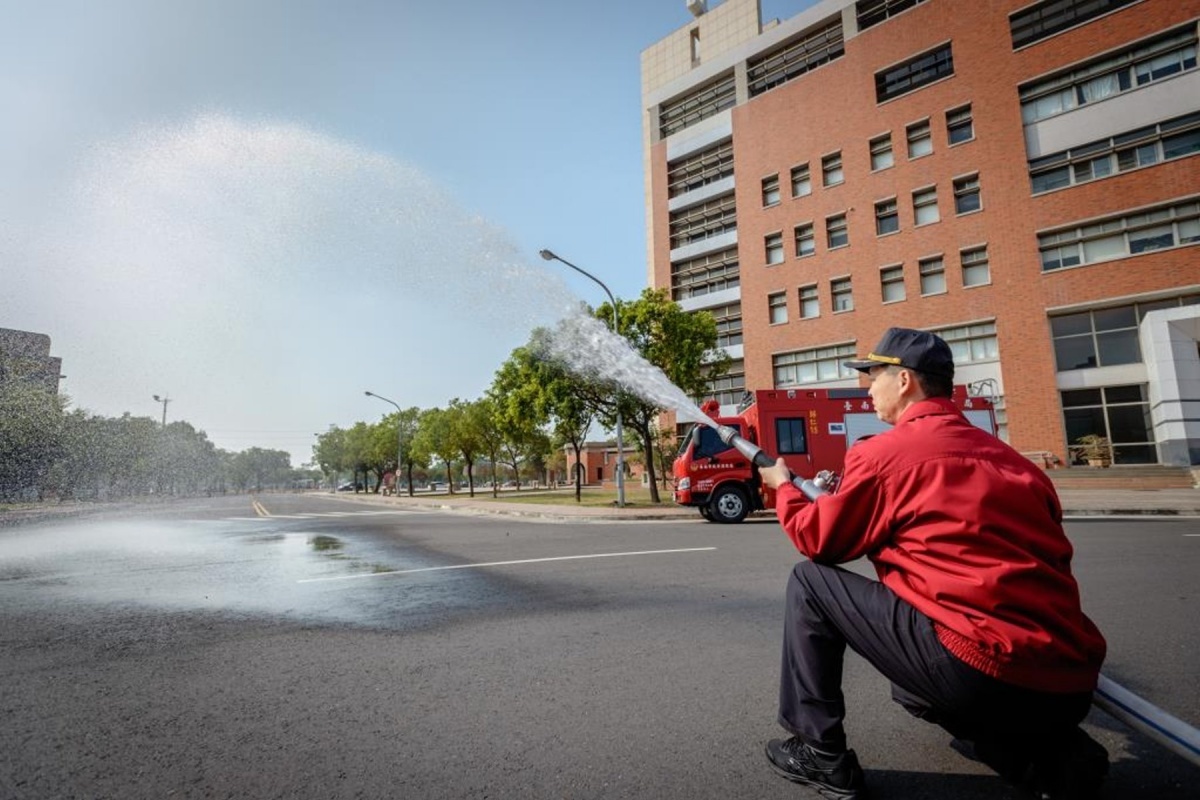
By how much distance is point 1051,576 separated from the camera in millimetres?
1773

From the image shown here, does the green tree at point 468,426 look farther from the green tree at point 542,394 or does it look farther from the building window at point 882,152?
the building window at point 882,152

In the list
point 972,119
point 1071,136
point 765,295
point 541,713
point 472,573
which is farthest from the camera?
point 765,295

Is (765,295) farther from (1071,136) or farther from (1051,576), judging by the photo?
(1051,576)

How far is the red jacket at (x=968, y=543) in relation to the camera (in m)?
1.75

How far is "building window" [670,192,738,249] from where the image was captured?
39250 millimetres

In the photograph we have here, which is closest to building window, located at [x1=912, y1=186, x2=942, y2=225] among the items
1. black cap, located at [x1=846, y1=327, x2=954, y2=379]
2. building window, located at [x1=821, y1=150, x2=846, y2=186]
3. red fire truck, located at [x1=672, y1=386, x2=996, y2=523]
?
building window, located at [x1=821, y1=150, x2=846, y2=186]

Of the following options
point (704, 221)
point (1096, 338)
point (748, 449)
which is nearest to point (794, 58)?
point (704, 221)

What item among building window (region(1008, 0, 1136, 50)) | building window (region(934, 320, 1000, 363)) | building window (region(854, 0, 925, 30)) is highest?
building window (region(854, 0, 925, 30))

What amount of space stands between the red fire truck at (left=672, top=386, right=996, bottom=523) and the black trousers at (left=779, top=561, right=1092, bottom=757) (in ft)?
39.6

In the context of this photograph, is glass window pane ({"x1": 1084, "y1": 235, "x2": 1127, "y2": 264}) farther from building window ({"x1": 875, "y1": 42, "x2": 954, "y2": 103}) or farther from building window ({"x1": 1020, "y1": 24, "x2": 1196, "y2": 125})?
building window ({"x1": 875, "y1": 42, "x2": 954, "y2": 103})

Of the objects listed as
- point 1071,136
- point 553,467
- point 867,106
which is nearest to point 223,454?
point 553,467

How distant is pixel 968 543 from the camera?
1.83 m

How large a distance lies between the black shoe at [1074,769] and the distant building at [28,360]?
43701mm

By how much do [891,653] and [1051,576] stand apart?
568 mm
